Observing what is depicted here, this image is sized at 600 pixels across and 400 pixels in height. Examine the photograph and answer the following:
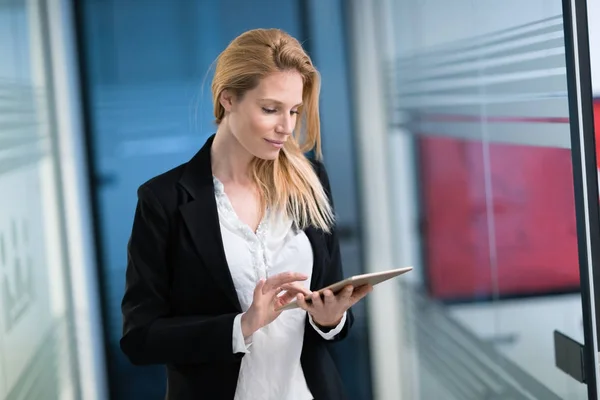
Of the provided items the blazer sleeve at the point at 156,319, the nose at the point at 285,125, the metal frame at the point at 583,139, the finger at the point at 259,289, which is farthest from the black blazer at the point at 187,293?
the metal frame at the point at 583,139

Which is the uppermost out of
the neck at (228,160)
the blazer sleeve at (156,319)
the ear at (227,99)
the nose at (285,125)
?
the ear at (227,99)

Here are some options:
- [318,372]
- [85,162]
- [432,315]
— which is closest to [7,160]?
[85,162]

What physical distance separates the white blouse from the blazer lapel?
0.12ft

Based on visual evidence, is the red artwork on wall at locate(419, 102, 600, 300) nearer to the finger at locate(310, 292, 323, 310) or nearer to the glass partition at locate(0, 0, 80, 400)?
the finger at locate(310, 292, 323, 310)

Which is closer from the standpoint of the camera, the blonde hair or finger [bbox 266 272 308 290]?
finger [bbox 266 272 308 290]

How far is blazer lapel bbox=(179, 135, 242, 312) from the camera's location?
1.91 metres

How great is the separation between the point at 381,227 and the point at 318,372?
1.05m

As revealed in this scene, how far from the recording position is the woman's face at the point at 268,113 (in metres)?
1.93

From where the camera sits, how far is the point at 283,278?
5.89 feet

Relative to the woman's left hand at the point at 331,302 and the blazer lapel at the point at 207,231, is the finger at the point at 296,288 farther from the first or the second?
the blazer lapel at the point at 207,231

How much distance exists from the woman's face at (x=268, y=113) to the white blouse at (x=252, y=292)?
19 cm

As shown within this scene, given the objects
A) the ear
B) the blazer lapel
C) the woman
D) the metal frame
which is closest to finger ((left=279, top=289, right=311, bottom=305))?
the woman

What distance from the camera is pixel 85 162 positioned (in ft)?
9.05

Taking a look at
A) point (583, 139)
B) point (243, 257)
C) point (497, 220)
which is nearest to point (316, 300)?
point (243, 257)
